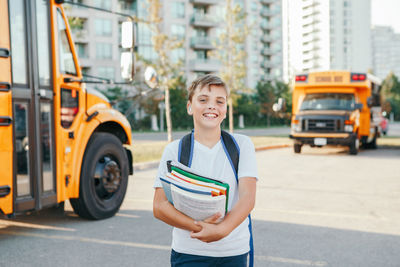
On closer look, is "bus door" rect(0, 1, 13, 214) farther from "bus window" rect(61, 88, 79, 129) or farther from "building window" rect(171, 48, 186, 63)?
"building window" rect(171, 48, 186, 63)

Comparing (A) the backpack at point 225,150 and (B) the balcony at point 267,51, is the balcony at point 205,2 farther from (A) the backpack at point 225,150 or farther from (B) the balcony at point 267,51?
(A) the backpack at point 225,150

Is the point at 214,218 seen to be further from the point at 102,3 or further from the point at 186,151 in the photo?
the point at 102,3

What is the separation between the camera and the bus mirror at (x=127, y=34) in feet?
17.9

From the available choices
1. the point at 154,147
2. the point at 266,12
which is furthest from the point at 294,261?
the point at 266,12

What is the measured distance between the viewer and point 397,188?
890 centimetres

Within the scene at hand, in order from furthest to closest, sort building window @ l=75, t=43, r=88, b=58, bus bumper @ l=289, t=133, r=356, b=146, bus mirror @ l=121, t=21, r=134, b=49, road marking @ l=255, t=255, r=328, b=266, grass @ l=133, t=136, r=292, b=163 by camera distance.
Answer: building window @ l=75, t=43, r=88, b=58, bus bumper @ l=289, t=133, r=356, b=146, grass @ l=133, t=136, r=292, b=163, bus mirror @ l=121, t=21, r=134, b=49, road marking @ l=255, t=255, r=328, b=266

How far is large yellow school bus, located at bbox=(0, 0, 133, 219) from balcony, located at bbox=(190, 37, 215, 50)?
1964 inches

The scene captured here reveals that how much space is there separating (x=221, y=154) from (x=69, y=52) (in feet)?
12.7

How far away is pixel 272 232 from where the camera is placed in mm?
5539

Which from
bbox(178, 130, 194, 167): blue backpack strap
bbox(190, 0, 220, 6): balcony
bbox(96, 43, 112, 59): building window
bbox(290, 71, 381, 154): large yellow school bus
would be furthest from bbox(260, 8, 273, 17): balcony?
bbox(178, 130, 194, 167): blue backpack strap

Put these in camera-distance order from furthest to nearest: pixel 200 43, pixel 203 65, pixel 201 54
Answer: pixel 201 54 → pixel 200 43 → pixel 203 65

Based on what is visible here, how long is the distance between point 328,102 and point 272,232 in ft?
39.2

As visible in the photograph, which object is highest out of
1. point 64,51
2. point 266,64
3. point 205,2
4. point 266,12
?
point 266,12

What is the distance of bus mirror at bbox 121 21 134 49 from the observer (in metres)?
5.45
